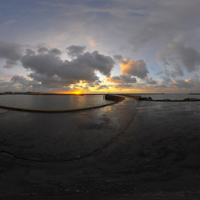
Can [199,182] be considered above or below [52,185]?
above

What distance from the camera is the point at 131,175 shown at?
327 centimetres

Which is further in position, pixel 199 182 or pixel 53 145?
pixel 53 145

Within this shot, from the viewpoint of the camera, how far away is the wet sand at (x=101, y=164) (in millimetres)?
2759

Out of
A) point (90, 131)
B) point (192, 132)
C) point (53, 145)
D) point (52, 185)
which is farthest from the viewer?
point (90, 131)

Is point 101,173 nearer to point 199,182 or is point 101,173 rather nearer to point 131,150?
point 131,150

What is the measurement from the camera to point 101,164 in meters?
3.82

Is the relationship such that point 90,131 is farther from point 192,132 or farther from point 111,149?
point 192,132

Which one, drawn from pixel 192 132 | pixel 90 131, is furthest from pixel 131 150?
pixel 192 132

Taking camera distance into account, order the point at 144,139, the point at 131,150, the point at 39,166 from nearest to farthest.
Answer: the point at 39,166 → the point at 131,150 → the point at 144,139

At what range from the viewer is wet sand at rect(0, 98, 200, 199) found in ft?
9.05

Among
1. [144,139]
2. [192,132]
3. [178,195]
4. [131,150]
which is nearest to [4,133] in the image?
[131,150]

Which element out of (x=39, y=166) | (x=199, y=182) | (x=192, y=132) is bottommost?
(x=39, y=166)

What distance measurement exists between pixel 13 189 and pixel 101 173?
2093 mm

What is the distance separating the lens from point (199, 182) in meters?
2.92
